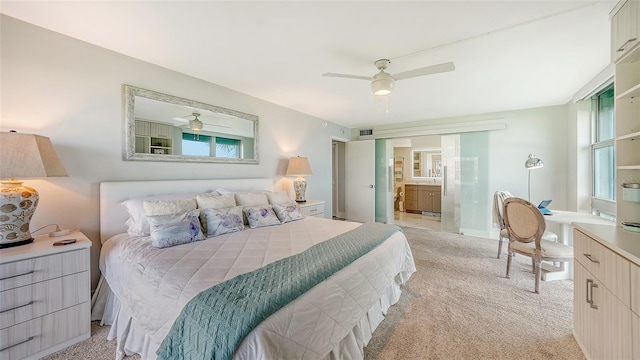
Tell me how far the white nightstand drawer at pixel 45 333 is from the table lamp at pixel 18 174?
57cm

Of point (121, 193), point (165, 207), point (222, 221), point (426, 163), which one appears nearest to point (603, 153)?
point (426, 163)

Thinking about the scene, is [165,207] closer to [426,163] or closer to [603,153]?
[603,153]

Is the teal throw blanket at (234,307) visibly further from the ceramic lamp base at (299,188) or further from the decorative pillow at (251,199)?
the ceramic lamp base at (299,188)

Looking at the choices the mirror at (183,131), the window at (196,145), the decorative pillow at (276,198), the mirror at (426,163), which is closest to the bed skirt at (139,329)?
the mirror at (183,131)

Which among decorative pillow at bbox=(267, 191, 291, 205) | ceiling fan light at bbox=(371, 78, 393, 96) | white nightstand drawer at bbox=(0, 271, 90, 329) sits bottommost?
white nightstand drawer at bbox=(0, 271, 90, 329)

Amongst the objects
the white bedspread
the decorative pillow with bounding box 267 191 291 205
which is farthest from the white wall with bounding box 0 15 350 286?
the decorative pillow with bounding box 267 191 291 205

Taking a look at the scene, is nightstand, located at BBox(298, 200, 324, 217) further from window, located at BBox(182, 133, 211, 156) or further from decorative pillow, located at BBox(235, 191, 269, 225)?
window, located at BBox(182, 133, 211, 156)

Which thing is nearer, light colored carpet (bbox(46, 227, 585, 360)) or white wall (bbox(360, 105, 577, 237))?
light colored carpet (bbox(46, 227, 585, 360))

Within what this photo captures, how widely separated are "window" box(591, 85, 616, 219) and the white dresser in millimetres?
1958

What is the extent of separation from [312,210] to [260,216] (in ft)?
4.87

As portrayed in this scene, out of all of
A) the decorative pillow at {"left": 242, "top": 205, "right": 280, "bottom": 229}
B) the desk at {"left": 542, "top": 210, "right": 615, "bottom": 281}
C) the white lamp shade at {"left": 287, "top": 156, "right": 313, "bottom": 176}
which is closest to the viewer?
the decorative pillow at {"left": 242, "top": 205, "right": 280, "bottom": 229}

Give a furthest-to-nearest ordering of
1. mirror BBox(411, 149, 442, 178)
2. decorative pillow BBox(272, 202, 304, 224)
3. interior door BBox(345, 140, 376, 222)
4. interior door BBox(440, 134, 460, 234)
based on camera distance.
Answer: mirror BBox(411, 149, 442, 178) → interior door BBox(345, 140, 376, 222) → interior door BBox(440, 134, 460, 234) → decorative pillow BBox(272, 202, 304, 224)

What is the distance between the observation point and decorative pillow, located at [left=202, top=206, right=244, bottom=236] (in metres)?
2.27

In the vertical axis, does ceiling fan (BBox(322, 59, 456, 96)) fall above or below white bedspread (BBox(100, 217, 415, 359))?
above
